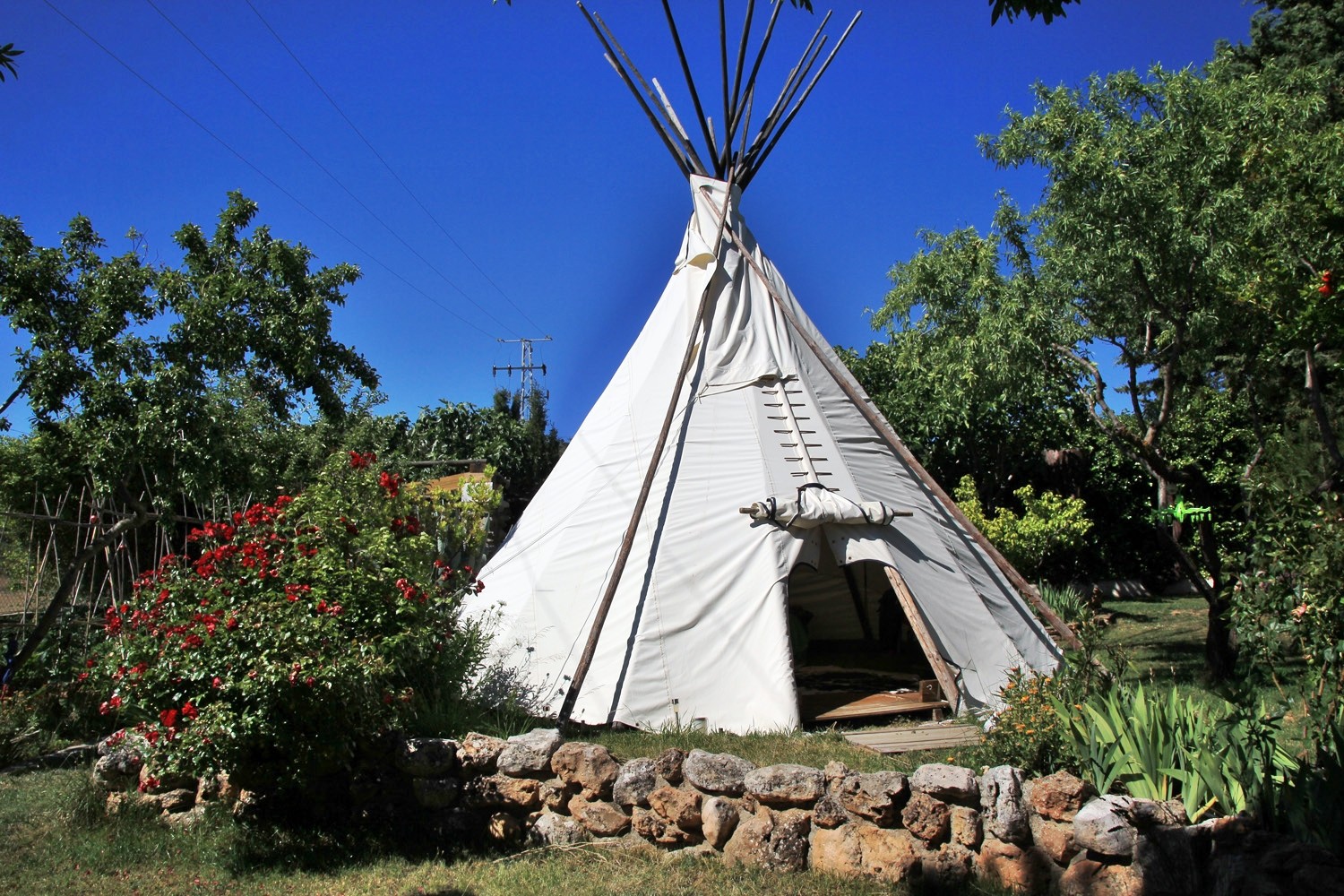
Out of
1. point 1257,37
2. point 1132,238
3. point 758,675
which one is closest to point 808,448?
point 758,675

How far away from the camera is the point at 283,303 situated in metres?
10.5

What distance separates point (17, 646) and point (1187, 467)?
16.7 metres

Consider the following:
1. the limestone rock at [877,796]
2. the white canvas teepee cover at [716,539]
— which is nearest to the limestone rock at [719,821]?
the limestone rock at [877,796]

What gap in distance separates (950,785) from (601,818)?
1.97 metres

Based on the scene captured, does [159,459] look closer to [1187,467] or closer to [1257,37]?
[1187,467]

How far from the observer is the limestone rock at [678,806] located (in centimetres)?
507

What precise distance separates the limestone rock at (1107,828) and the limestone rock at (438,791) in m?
3.41

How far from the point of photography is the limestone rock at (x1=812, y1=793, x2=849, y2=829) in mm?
4727

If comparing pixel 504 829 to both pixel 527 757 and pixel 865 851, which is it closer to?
pixel 527 757

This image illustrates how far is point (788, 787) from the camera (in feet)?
15.9

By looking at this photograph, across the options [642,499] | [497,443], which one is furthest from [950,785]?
[497,443]

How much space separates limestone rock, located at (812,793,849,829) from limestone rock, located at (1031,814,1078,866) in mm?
910

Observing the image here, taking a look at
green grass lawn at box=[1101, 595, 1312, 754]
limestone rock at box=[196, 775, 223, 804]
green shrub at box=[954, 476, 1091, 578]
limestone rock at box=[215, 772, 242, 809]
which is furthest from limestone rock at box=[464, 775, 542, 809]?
green shrub at box=[954, 476, 1091, 578]

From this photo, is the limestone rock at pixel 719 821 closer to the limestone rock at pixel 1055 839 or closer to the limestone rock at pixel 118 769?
the limestone rock at pixel 1055 839
